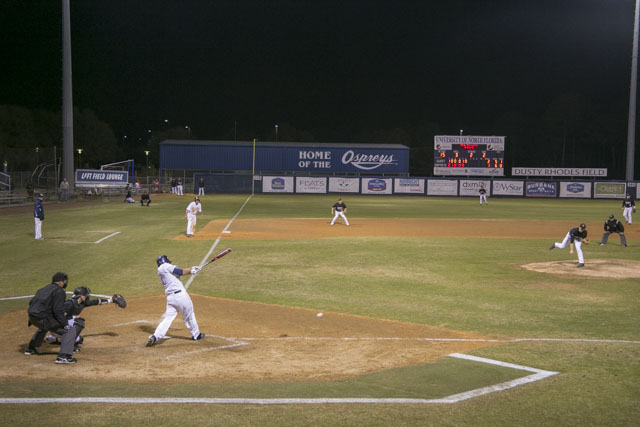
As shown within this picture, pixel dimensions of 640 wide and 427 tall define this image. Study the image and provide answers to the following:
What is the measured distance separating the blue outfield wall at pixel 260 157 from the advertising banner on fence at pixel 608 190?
1188 inches

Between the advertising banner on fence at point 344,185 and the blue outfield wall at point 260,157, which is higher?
the blue outfield wall at point 260,157

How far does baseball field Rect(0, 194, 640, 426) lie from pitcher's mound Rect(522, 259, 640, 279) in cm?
9

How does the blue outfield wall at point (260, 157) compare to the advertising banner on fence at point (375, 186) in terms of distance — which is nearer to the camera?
the advertising banner on fence at point (375, 186)

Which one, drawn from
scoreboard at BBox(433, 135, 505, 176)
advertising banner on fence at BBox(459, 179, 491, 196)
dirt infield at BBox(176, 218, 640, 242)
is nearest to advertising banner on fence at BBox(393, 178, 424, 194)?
scoreboard at BBox(433, 135, 505, 176)

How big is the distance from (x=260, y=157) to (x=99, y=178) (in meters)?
25.6

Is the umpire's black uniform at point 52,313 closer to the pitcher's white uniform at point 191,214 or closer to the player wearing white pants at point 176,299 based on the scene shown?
the player wearing white pants at point 176,299

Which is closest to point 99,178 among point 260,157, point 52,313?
point 260,157

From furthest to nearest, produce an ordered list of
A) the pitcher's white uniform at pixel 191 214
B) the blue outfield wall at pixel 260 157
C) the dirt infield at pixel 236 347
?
the blue outfield wall at pixel 260 157, the pitcher's white uniform at pixel 191 214, the dirt infield at pixel 236 347

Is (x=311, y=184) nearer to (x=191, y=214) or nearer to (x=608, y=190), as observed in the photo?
(x=608, y=190)

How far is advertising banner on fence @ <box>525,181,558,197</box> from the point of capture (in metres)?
70.6

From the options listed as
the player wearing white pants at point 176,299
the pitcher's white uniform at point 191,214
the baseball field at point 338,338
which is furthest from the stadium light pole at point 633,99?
the player wearing white pants at point 176,299

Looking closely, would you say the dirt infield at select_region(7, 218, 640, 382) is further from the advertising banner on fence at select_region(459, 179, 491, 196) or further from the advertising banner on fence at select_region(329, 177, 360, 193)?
the advertising banner on fence at select_region(459, 179, 491, 196)

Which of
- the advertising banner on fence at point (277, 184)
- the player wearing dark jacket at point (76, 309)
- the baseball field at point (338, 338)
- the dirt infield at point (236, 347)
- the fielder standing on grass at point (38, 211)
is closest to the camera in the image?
the baseball field at point (338, 338)

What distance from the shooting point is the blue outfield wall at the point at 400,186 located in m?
69.7
